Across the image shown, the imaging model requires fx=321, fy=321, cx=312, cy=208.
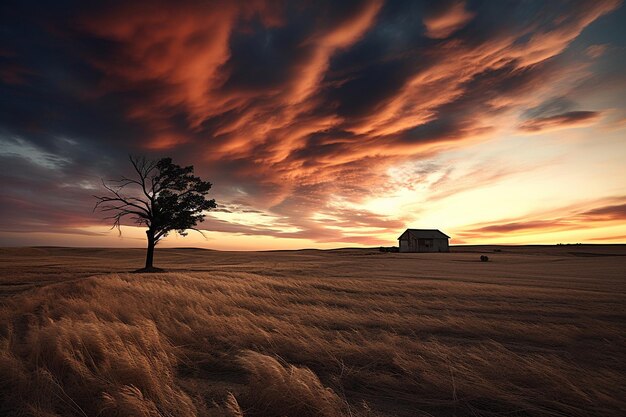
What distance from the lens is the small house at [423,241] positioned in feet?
273

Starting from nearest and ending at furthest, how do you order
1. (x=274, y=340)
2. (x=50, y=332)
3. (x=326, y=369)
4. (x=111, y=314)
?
(x=326, y=369), (x=50, y=332), (x=274, y=340), (x=111, y=314)

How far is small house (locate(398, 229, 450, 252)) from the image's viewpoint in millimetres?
83062

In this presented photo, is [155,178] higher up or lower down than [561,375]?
higher up

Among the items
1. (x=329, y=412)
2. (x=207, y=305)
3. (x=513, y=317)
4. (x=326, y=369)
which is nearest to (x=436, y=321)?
(x=513, y=317)

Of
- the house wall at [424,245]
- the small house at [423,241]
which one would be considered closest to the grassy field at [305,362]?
the house wall at [424,245]

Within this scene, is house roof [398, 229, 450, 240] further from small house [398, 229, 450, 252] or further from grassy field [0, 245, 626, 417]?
grassy field [0, 245, 626, 417]

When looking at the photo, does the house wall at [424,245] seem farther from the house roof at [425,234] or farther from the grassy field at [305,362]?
the grassy field at [305,362]

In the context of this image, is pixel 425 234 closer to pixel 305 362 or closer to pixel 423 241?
pixel 423 241

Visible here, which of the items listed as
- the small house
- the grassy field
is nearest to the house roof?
the small house

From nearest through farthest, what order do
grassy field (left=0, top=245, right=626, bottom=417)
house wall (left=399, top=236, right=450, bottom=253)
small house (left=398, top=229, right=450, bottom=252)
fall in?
1. grassy field (left=0, top=245, right=626, bottom=417)
2. house wall (left=399, top=236, right=450, bottom=253)
3. small house (left=398, top=229, right=450, bottom=252)

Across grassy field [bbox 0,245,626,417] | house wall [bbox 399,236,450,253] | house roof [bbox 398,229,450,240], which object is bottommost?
grassy field [bbox 0,245,626,417]

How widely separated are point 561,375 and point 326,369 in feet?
11.2

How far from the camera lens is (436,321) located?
28.0ft

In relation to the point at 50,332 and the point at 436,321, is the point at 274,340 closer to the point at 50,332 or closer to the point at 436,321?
the point at 50,332
